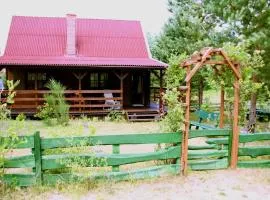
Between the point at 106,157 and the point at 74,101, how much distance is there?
12.8m

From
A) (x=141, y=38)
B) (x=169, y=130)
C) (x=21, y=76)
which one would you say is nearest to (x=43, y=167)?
(x=169, y=130)

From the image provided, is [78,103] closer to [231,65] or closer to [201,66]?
[201,66]

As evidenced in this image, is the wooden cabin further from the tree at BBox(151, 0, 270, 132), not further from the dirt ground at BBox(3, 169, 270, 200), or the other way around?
the dirt ground at BBox(3, 169, 270, 200)

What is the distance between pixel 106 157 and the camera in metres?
7.34

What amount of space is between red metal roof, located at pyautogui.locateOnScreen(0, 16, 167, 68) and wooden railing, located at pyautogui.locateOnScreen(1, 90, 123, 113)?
155 cm

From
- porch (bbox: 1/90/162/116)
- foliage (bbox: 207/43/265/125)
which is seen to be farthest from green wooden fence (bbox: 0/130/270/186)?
porch (bbox: 1/90/162/116)

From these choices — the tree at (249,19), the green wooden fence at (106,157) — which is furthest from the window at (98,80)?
the green wooden fence at (106,157)

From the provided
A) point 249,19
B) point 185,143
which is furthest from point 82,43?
point 185,143

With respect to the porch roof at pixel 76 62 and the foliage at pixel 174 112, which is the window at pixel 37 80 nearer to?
the porch roof at pixel 76 62

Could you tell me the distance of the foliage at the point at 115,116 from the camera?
18.7 m

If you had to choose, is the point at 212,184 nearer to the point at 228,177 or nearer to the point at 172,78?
the point at 228,177

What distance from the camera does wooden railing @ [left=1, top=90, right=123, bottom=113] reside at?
18.8 m

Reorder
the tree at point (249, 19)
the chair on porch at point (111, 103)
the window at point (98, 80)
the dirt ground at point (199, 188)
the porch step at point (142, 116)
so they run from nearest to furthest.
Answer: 1. the dirt ground at point (199, 188)
2. the tree at point (249, 19)
3. the porch step at point (142, 116)
4. the chair on porch at point (111, 103)
5. the window at point (98, 80)

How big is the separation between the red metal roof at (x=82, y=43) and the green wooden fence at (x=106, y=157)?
11.6m
